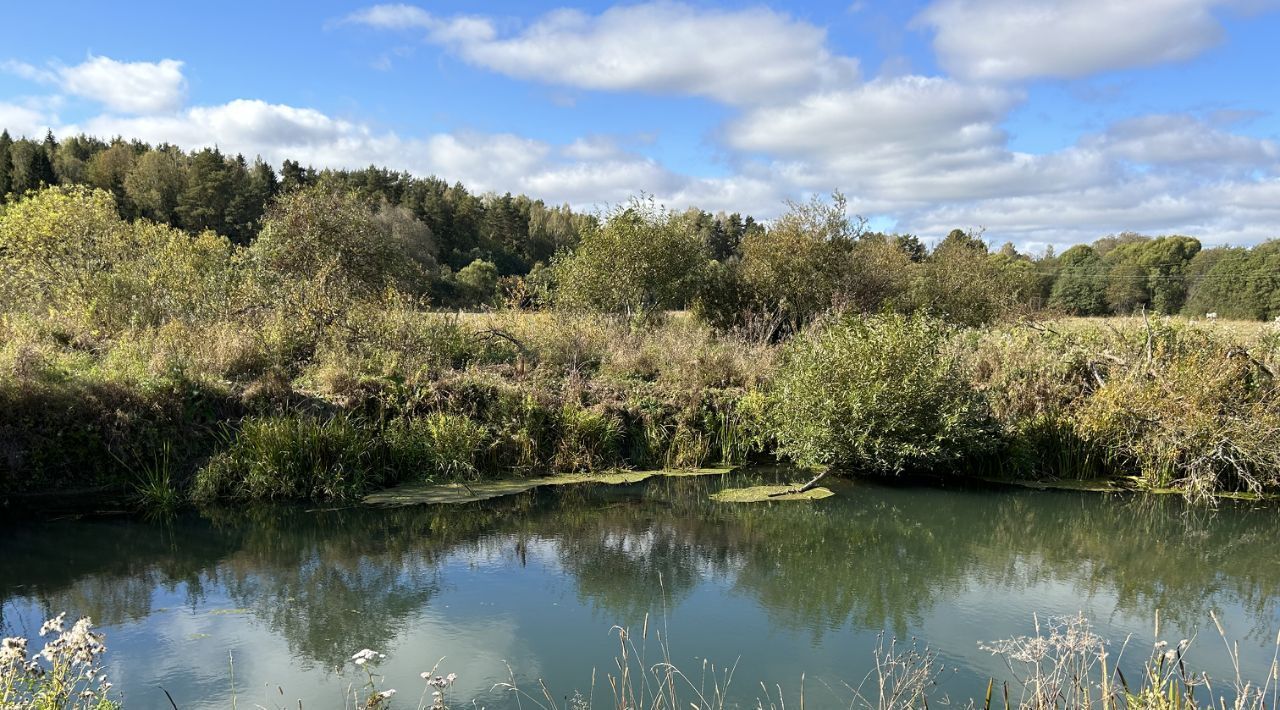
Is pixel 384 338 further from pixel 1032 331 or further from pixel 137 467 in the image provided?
pixel 1032 331

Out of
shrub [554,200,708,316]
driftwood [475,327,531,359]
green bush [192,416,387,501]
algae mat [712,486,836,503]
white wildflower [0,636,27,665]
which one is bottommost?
algae mat [712,486,836,503]

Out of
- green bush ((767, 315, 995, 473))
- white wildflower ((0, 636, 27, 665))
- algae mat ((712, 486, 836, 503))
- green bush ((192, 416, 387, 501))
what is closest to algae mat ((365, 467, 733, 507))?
green bush ((192, 416, 387, 501))

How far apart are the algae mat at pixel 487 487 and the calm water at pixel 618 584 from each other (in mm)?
232

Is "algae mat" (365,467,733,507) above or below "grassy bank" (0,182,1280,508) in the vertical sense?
below

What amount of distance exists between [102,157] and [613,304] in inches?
1673

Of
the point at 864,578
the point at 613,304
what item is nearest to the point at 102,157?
the point at 613,304

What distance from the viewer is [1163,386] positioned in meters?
11.6

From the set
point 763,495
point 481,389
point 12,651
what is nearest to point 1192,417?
point 763,495

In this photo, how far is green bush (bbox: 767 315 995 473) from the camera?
1124 centimetres

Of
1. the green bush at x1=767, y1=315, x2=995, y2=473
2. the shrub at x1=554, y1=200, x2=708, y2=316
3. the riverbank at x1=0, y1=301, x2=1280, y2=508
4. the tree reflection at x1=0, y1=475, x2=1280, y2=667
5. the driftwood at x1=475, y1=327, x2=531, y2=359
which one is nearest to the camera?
the tree reflection at x1=0, y1=475, x2=1280, y2=667

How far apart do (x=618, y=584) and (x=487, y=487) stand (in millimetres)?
4006

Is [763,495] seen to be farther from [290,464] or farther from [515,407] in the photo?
[290,464]

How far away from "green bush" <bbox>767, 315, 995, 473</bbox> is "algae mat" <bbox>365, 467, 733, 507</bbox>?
2.04 metres

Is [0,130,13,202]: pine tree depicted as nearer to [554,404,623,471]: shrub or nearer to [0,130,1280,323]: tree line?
[0,130,1280,323]: tree line
